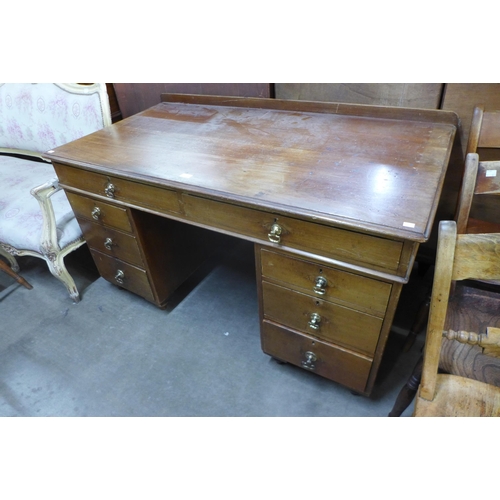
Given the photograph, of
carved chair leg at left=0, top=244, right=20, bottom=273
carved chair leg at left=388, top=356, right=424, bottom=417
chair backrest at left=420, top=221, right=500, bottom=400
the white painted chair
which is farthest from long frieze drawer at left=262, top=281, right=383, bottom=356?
carved chair leg at left=0, top=244, right=20, bottom=273

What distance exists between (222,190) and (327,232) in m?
0.30

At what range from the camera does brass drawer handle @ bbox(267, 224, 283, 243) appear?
885mm


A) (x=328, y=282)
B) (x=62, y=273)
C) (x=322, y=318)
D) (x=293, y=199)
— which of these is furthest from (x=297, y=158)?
(x=62, y=273)

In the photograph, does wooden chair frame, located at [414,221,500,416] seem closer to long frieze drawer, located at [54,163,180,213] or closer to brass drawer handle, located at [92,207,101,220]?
long frieze drawer, located at [54,163,180,213]

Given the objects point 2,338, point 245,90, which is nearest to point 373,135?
point 245,90

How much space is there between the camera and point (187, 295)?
5.59ft

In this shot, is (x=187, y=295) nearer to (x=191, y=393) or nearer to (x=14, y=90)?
(x=191, y=393)

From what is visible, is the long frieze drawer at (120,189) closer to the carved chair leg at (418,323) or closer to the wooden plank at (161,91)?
the wooden plank at (161,91)

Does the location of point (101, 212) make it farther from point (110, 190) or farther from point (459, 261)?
point (459, 261)

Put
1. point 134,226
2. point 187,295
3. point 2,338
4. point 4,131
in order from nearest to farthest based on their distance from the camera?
point 134,226 < point 2,338 < point 187,295 < point 4,131

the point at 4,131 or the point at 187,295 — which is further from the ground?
the point at 4,131

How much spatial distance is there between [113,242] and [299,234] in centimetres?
87

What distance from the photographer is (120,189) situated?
115 cm

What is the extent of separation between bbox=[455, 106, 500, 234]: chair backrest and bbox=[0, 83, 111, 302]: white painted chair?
1.47m
